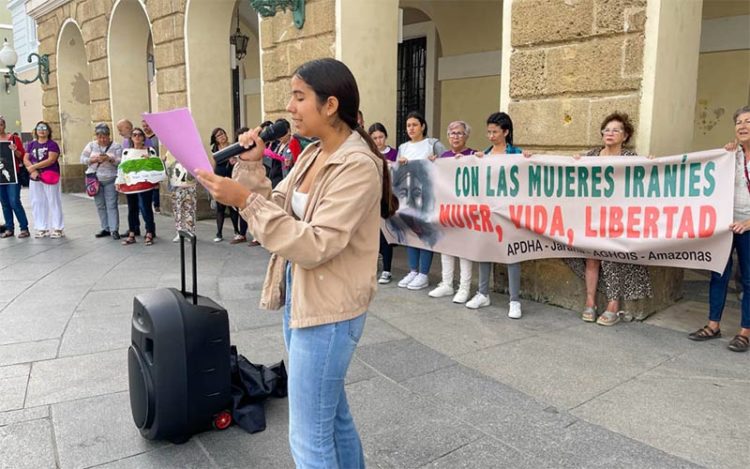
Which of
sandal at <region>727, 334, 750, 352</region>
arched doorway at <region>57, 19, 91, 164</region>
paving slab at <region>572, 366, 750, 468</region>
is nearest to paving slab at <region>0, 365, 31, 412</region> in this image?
paving slab at <region>572, 366, 750, 468</region>

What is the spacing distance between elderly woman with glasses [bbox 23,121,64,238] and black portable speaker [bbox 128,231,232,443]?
297 inches

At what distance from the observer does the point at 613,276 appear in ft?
16.9

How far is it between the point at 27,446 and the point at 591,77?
16.2 feet

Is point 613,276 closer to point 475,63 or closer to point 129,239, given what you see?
point 129,239

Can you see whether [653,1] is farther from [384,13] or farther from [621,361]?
[384,13]

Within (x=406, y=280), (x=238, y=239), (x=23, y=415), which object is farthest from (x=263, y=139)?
(x=238, y=239)

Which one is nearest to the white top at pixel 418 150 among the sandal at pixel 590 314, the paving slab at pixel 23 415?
the sandal at pixel 590 314

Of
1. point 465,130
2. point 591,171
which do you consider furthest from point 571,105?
point 465,130

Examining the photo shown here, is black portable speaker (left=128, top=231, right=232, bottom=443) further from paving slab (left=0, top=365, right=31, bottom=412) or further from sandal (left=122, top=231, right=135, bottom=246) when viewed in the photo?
sandal (left=122, top=231, right=135, bottom=246)

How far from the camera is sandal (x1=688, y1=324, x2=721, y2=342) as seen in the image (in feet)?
15.4

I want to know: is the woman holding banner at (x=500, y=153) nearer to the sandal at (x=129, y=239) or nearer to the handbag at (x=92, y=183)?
the sandal at (x=129, y=239)

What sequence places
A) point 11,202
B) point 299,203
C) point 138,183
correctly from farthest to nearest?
point 11,202, point 138,183, point 299,203

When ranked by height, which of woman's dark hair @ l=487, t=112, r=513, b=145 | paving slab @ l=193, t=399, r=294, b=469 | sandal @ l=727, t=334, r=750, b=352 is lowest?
paving slab @ l=193, t=399, r=294, b=469

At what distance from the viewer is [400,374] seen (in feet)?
13.2
